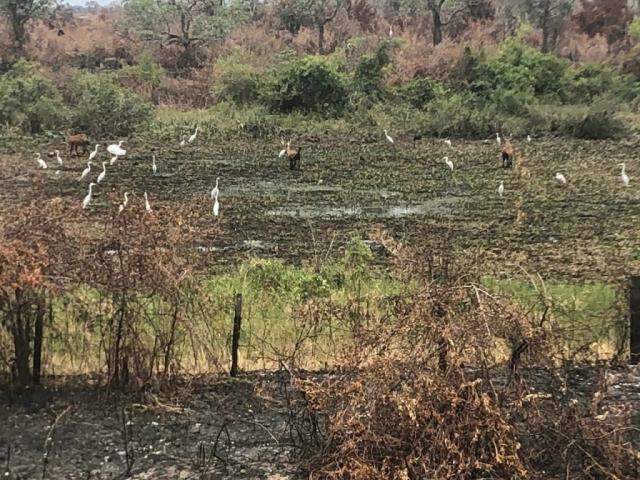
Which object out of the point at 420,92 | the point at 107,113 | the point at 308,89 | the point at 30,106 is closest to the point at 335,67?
the point at 308,89

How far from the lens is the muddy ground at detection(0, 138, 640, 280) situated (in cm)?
888

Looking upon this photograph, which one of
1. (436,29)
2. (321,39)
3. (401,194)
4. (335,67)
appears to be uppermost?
(436,29)

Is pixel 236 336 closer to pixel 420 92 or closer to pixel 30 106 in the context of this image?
pixel 30 106

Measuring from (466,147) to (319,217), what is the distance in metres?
8.38

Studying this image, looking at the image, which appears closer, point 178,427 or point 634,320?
point 178,427

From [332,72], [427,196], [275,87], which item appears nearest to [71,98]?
[275,87]

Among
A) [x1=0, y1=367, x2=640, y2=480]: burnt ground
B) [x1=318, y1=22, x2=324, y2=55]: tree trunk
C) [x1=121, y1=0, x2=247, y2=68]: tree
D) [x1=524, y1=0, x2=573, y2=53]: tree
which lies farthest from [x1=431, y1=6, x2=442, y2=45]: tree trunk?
[x1=0, y1=367, x2=640, y2=480]: burnt ground

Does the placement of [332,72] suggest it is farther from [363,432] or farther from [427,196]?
[363,432]

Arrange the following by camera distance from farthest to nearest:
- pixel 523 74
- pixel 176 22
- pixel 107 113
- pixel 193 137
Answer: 1. pixel 176 22
2. pixel 523 74
3. pixel 107 113
4. pixel 193 137

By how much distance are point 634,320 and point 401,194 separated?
7558 millimetres

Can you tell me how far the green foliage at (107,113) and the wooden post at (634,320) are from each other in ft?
53.8

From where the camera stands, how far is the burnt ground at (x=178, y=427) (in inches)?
153

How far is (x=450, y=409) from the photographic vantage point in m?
3.44

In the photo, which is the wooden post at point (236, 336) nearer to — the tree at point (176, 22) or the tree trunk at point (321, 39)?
the tree at point (176, 22)
